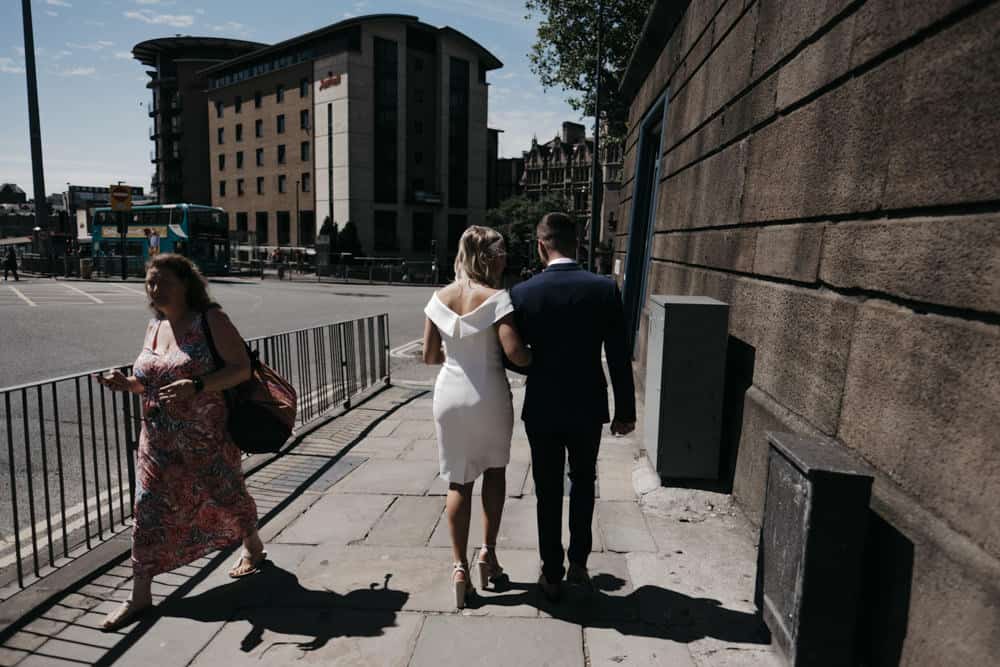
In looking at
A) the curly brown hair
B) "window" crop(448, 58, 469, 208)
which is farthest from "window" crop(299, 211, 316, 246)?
the curly brown hair

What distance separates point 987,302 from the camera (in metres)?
2.16

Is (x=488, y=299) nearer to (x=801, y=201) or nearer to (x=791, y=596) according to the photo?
(x=791, y=596)

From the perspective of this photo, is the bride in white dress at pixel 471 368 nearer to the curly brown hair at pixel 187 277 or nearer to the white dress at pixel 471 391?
the white dress at pixel 471 391

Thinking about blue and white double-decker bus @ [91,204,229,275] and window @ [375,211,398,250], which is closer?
blue and white double-decker bus @ [91,204,229,275]

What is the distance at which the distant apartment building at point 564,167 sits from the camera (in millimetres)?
89875

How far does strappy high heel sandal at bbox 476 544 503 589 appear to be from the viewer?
3350mm

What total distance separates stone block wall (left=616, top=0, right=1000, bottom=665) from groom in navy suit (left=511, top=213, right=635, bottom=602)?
3.68 ft

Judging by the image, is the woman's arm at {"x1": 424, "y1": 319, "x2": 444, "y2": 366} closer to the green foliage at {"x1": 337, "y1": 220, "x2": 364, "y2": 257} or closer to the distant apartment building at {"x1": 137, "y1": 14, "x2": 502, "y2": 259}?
the green foliage at {"x1": 337, "y1": 220, "x2": 364, "y2": 257}

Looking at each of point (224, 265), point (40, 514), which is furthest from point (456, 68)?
point (40, 514)

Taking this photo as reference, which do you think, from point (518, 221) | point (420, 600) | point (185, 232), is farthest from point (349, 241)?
point (420, 600)

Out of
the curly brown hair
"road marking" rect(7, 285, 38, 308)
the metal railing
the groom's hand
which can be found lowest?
"road marking" rect(7, 285, 38, 308)

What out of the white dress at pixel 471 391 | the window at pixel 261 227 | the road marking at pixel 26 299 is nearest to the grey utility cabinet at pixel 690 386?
the white dress at pixel 471 391

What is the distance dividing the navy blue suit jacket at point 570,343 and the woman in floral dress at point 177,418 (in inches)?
58.4

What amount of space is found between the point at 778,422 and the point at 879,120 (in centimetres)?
173
